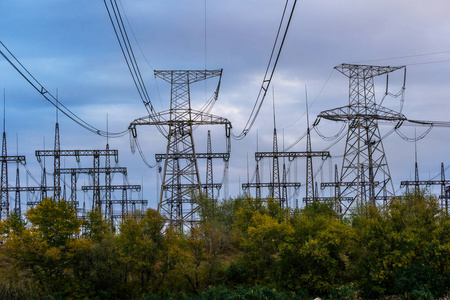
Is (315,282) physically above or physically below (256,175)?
below

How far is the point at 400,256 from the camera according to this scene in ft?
156

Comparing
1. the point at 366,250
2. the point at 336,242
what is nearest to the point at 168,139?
the point at 336,242

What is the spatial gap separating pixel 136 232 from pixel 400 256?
80.2 ft

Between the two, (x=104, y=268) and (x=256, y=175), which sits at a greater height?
(x=256, y=175)

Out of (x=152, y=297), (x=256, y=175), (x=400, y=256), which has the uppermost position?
(x=256, y=175)

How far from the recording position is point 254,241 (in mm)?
51156

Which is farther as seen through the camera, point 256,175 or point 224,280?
point 256,175

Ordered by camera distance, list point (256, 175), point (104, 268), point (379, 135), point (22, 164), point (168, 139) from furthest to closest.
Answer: point (256, 175)
point (22, 164)
point (379, 135)
point (104, 268)
point (168, 139)

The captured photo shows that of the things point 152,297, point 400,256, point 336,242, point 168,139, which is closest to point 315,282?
point 336,242

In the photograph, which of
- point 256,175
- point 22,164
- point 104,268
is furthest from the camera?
point 256,175

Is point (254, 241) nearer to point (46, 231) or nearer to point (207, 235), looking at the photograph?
point (207, 235)

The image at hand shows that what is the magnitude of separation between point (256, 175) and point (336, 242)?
4076cm

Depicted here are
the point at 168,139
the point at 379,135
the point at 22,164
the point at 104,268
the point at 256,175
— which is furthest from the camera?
the point at 256,175

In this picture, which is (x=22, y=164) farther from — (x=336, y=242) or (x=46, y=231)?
(x=336, y=242)
